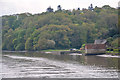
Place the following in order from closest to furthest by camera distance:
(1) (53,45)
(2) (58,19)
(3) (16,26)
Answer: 1. (1) (53,45)
2. (2) (58,19)
3. (3) (16,26)

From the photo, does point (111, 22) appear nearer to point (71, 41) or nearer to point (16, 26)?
point (71, 41)

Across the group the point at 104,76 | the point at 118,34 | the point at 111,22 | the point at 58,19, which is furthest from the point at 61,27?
the point at 104,76

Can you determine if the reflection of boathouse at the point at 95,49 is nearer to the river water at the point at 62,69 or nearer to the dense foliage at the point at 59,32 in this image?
the dense foliage at the point at 59,32

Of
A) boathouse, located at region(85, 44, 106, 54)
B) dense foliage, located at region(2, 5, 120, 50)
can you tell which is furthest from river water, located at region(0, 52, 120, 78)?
dense foliage, located at region(2, 5, 120, 50)

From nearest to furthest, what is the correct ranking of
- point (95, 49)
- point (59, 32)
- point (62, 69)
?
point (62, 69)
point (95, 49)
point (59, 32)

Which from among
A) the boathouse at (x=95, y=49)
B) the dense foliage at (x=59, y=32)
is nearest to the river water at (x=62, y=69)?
the boathouse at (x=95, y=49)

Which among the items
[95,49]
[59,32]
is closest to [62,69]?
[95,49]

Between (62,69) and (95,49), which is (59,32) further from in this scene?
(62,69)

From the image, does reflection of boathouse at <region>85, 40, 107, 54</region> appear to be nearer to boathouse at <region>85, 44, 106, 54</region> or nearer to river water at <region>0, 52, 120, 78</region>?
boathouse at <region>85, 44, 106, 54</region>

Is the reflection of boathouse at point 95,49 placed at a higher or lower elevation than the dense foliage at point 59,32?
lower

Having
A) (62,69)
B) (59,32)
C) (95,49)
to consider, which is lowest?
(62,69)

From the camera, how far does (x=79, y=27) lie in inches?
4429

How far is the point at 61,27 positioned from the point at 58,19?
1668cm

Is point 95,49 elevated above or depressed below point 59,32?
below
